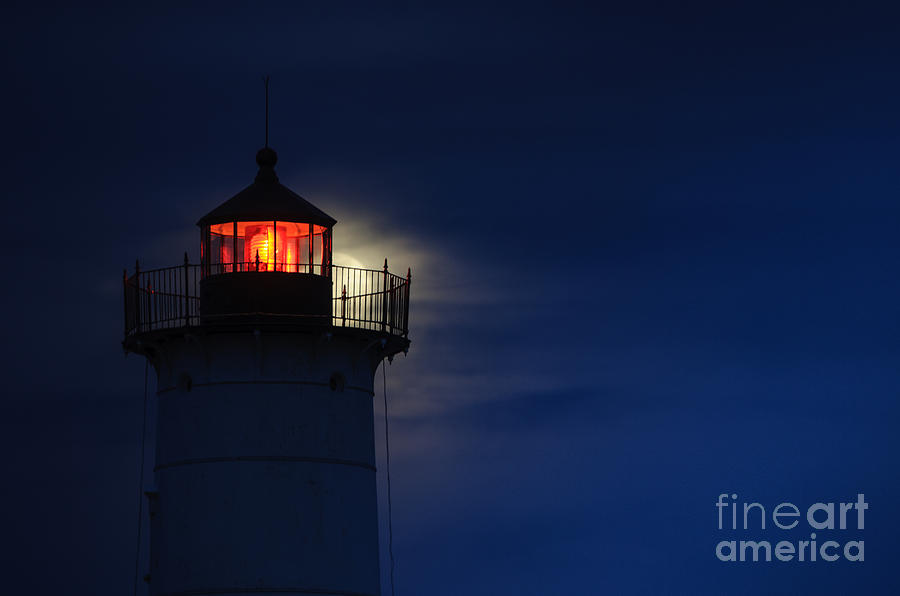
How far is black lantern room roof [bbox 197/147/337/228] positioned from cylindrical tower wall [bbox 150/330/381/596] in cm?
196

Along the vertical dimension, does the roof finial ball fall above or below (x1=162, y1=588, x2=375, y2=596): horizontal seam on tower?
above

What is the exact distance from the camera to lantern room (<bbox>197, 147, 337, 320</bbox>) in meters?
33.6

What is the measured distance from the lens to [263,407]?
111 feet

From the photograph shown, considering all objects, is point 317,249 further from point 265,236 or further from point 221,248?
point 221,248

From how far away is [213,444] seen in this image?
110 feet

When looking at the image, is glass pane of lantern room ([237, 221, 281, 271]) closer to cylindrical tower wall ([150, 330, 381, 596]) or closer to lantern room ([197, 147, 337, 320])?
lantern room ([197, 147, 337, 320])

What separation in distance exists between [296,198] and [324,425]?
3.95 metres

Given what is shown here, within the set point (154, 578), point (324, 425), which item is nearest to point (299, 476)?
point (324, 425)

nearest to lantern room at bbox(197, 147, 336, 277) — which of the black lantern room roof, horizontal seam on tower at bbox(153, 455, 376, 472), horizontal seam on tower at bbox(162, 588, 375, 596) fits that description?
the black lantern room roof

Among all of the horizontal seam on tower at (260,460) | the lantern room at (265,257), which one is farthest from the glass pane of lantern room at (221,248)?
the horizontal seam on tower at (260,460)

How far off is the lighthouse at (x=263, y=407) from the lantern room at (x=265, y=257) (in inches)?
0.9

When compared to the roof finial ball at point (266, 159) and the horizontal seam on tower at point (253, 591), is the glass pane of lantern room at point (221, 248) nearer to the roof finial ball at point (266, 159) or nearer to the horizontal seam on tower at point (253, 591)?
the roof finial ball at point (266, 159)

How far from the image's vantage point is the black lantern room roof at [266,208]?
3384 cm

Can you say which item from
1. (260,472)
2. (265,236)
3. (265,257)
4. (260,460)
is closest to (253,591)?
(260,472)
